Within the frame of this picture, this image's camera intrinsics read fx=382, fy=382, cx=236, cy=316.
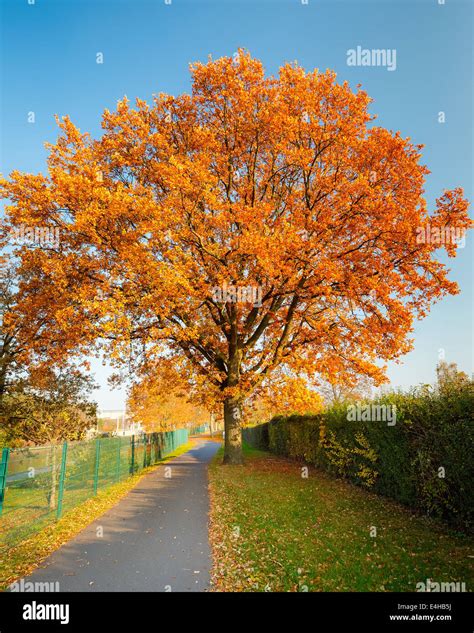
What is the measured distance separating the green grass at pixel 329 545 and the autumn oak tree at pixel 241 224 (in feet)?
23.7

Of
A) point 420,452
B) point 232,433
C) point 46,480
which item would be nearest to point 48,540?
point 46,480

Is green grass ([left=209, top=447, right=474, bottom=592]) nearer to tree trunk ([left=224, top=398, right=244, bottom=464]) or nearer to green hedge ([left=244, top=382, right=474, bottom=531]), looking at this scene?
green hedge ([left=244, top=382, right=474, bottom=531])

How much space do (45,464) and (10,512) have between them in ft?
5.62

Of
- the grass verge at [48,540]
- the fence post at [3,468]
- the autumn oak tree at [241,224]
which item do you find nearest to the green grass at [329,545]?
the grass verge at [48,540]

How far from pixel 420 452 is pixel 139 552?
632 centimetres

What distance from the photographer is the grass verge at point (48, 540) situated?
645 cm

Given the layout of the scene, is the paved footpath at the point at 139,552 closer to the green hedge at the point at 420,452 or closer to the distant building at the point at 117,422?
the green hedge at the point at 420,452

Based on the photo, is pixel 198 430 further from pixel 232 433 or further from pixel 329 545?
pixel 329 545

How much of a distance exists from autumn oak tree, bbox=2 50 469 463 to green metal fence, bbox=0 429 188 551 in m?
3.91

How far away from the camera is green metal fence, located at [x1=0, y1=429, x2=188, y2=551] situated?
27.0ft

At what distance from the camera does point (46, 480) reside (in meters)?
10.1

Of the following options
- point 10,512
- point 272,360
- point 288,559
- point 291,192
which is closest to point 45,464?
point 10,512
